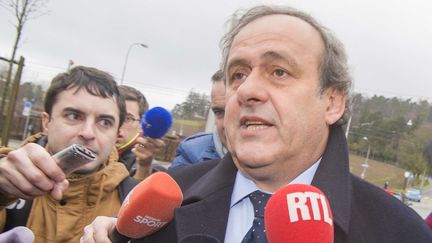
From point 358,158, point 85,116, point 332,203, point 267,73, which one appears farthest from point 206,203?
point 358,158

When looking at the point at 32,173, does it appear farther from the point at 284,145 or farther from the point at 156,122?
the point at 156,122

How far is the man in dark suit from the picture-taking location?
166cm

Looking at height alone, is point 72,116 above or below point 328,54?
below

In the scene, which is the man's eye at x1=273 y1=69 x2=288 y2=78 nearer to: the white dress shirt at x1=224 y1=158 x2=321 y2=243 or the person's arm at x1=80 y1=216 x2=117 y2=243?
the white dress shirt at x1=224 y1=158 x2=321 y2=243

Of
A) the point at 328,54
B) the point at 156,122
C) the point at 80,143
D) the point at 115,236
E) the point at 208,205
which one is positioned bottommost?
the point at 115,236

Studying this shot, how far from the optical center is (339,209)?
162 centimetres

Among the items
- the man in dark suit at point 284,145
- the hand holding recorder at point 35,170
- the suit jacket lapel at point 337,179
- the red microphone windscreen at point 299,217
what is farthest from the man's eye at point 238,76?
the hand holding recorder at point 35,170

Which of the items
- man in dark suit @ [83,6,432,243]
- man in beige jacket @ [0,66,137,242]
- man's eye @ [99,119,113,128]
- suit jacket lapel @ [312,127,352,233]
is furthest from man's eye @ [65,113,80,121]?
suit jacket lapel @ [312,127,352,233]

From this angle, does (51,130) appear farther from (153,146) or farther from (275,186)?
(275,186)

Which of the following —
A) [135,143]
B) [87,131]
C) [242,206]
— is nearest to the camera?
[242,206]

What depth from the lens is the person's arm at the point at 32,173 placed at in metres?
1.35

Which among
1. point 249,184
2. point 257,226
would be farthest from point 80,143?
point 257,226

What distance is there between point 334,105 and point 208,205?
33.4 inches

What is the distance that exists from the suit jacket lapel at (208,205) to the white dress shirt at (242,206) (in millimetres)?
42
